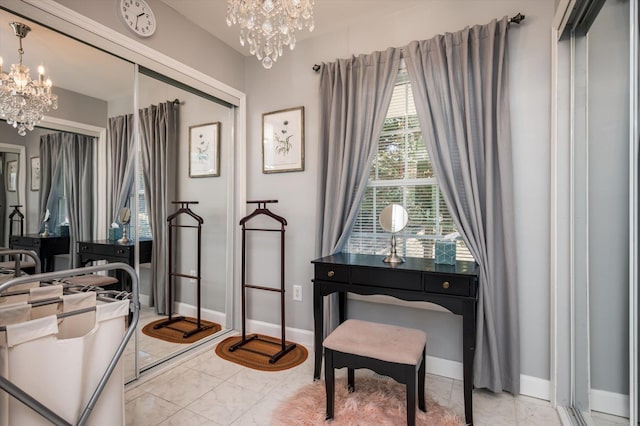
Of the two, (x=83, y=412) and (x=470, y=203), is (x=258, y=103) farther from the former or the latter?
(x=83, y=412)

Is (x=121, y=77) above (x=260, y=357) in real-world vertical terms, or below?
above

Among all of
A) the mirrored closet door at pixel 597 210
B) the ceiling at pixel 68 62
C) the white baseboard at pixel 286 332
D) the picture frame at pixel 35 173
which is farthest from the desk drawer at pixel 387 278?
the ceiling at pixel 68 62

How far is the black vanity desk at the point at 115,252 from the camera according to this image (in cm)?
204

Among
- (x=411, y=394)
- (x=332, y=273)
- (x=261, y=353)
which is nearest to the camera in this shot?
(x=411, y=394)

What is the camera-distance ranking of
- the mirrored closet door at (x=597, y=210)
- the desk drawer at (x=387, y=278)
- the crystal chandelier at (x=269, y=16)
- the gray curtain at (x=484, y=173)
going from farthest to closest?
the gray curtain at (x=484, y=173)
the desk drawer at (x=387, y=278)
the crystal chandelier at (x=269, y=16)
the mirrored closet door at (x=597, y=210)

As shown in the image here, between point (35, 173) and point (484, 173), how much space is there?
2591 millimetres

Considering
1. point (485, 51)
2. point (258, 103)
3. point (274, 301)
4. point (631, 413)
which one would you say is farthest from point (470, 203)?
point (258, 103)

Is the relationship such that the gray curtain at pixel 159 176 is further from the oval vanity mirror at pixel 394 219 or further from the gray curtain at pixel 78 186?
the oval vanity mirror at pixel 394 219

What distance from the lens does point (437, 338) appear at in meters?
2.37

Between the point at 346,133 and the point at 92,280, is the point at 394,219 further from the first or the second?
the point at 92,280

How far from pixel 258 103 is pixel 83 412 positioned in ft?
8.58

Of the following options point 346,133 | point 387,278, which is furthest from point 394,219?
point 346,133

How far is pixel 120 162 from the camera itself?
2.23 meters

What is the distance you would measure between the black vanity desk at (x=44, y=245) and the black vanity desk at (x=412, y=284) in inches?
59.5
